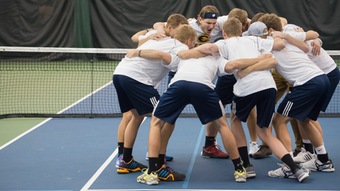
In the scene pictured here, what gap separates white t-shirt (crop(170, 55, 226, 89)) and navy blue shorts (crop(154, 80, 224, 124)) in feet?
0.20

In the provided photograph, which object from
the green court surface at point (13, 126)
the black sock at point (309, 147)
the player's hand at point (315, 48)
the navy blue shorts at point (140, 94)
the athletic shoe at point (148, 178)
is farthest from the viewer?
the green court surface at point (13, 126)

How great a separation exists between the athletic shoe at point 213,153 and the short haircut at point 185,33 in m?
1.64

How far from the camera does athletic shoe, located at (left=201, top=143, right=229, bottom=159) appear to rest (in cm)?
745

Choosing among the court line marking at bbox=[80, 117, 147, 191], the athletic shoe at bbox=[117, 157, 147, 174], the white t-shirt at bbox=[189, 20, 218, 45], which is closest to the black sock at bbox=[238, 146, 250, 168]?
the athletic shoe at bbox=[117, 157, 147, 174]

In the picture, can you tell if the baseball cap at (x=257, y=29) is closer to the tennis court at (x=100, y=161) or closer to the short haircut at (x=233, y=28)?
the short haircut at (x=233, y=28)

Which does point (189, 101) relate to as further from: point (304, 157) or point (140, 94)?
point (304, 157)

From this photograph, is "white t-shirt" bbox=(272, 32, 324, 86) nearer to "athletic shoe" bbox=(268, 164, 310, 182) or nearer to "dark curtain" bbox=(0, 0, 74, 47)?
"athletic shoe" bbox=(268, 164, 310, 182)

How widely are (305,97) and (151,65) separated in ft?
5.56

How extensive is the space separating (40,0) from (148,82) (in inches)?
473

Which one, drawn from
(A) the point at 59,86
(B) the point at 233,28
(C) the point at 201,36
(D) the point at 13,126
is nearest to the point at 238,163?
(B) the point at 233,28

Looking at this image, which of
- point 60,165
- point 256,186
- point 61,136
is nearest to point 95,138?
point 61,136

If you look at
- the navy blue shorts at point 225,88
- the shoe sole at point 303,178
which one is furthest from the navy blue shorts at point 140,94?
the shoe sole at point 303,178

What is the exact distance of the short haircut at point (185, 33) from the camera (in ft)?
21.0

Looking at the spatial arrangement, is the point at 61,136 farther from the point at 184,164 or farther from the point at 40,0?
the point at 40,0
